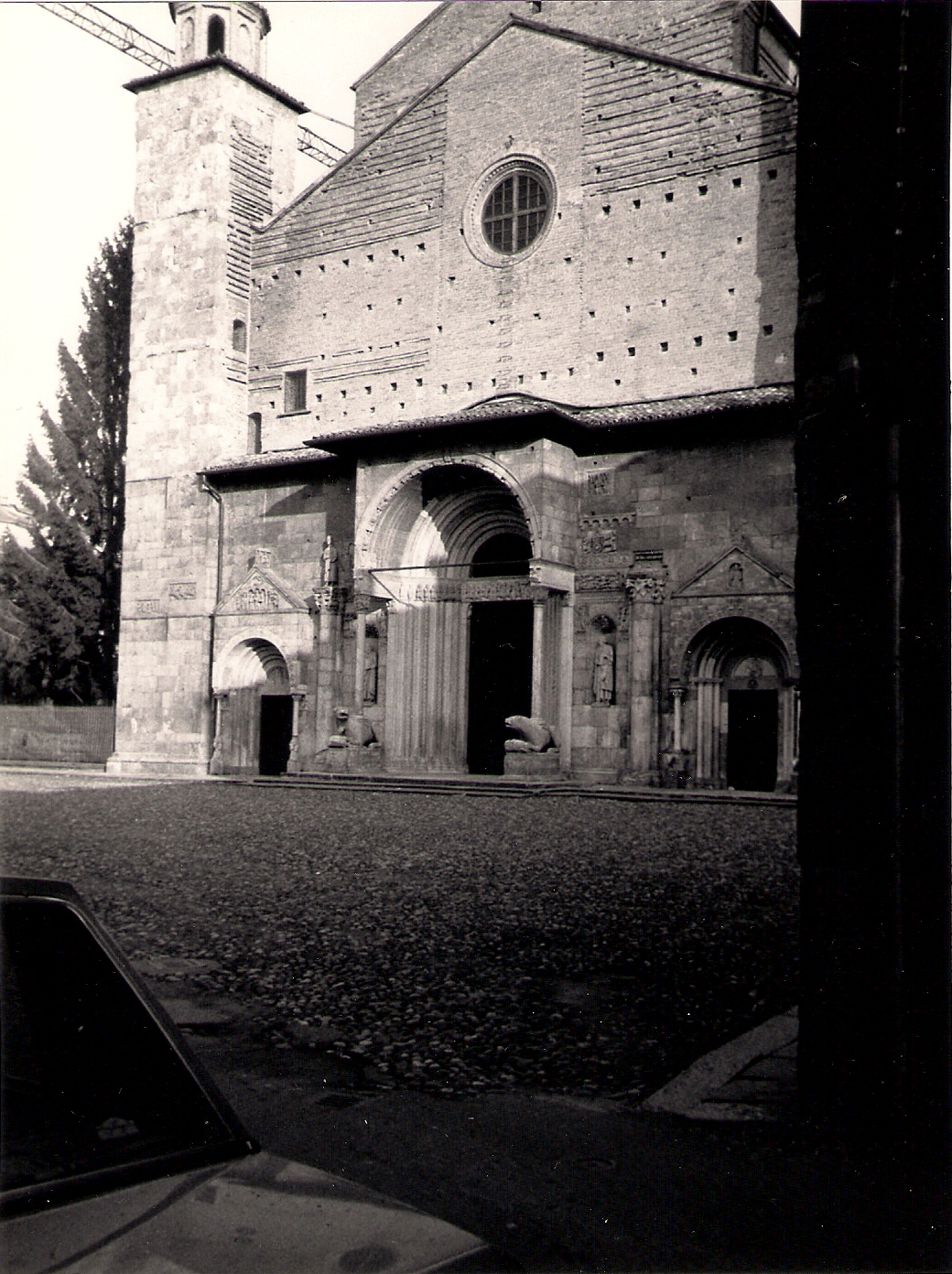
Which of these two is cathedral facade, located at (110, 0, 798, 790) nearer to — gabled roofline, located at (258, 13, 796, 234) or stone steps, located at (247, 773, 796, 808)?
gabled roofline, located at (258, 13, 796, 234)

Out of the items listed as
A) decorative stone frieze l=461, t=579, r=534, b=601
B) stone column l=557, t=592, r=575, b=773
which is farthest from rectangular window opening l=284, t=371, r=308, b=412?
stone column l=557, t=592, r=575, b=773

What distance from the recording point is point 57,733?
31.1 m

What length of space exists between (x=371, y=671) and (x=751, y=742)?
723 centimetres

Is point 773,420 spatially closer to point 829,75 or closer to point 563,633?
point 563,633

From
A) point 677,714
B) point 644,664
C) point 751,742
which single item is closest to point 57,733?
point 644,664

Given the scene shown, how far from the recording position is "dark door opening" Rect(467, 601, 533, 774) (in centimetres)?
2402

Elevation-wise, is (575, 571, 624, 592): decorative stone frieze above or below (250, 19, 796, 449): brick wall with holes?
below

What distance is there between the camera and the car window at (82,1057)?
1853 mm

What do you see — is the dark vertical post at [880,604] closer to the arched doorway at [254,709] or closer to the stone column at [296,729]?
the stone column at [296,729]

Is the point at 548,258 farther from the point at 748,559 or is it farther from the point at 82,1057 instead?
the point at 82,1057

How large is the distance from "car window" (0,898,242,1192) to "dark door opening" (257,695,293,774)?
23559mm

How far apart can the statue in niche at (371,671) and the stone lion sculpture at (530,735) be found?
11.1 ft

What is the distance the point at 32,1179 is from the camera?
1.71m

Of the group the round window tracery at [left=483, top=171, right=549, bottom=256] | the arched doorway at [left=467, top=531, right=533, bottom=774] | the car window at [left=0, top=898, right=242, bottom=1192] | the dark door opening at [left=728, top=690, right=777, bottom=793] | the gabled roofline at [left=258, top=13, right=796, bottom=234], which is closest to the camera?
the car window at [left=0, top=898, right=242, bottom=1192]
